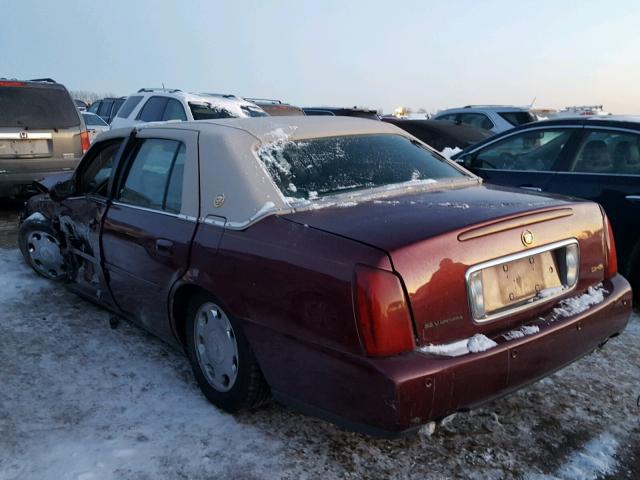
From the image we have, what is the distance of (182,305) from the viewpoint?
3377 mm

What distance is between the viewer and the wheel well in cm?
321

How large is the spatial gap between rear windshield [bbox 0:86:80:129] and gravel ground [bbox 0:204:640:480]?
15.8ft

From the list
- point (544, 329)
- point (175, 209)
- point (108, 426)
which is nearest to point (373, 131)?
point (175, 209)

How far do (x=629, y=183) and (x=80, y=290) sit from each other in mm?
4186

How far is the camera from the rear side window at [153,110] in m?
10.2

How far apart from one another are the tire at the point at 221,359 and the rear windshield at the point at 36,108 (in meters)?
5.73

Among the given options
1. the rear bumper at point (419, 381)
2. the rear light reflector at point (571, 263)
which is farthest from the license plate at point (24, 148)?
the rear light reflector at point (571, 263)

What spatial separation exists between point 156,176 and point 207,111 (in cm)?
659

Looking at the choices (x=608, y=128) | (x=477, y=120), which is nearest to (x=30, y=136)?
(x=608, y=128)

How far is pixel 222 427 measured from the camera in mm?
3041

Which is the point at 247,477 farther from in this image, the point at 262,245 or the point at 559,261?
the point at 559,261

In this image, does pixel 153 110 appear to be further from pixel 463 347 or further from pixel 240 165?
pixel 463 347

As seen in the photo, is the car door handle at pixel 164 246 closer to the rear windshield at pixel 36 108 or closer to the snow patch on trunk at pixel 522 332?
the snow patch on trunk at pixel 522 332

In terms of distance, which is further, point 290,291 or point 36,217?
point 36,217
